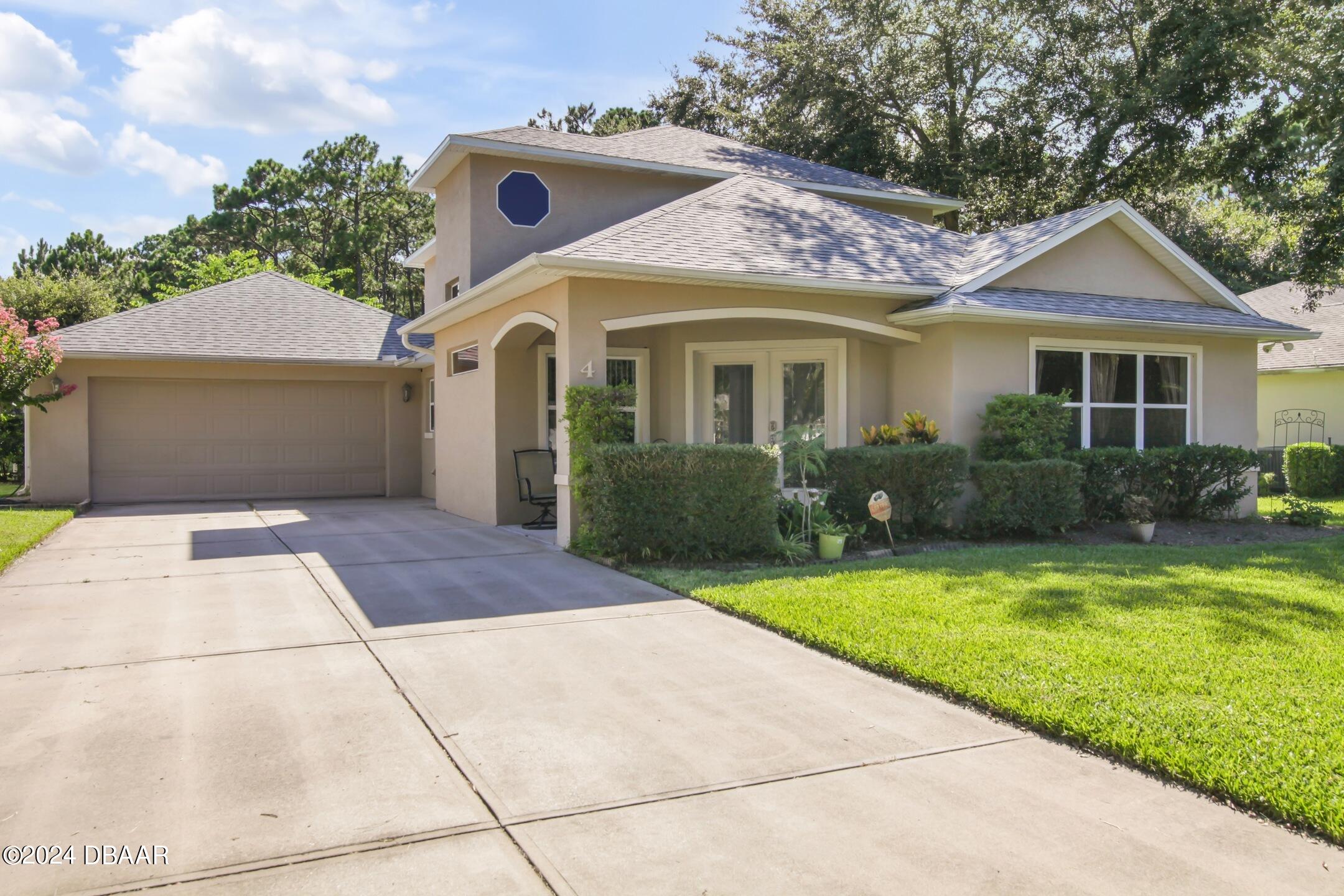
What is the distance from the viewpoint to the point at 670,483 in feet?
28.5

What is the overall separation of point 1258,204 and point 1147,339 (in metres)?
6.08

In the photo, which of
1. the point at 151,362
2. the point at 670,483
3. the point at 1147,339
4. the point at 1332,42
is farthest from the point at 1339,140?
the point at 151,362

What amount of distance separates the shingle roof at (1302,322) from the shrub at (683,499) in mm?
13613

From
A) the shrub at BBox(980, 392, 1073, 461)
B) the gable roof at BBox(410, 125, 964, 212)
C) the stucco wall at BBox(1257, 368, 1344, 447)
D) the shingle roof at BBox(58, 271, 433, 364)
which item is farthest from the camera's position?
the stucco wall at BBox(1257, 368, 1344, 447)

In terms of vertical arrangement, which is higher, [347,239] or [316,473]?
[347,239]

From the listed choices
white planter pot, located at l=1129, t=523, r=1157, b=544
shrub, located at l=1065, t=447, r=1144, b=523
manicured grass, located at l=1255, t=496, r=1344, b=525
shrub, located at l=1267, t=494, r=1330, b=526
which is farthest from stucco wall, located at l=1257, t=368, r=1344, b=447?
white planter pot, located at l=1129, t=523, r=1157, b=544

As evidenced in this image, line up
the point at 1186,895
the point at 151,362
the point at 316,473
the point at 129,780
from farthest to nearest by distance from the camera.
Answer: the point at 316,473 < the point at 151,362 < the point at 129,780 < the point at 1186,895

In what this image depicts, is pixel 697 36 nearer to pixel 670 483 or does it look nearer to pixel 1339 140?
pixel 1339 140

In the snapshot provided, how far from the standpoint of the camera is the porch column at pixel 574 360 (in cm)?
948

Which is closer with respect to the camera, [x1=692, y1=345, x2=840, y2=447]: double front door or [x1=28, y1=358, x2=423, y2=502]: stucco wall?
[x1=692, y1=345, x2=840, y2=447]: double front door

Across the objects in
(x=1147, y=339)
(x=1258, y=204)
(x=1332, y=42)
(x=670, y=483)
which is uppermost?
(x=1332, y=42)

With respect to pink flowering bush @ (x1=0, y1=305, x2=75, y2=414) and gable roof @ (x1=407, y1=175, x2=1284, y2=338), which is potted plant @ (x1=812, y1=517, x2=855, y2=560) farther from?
pink flowering bush @ (x1=0, y1=305, x2=75, y2=414)

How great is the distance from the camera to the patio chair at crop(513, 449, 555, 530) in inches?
473

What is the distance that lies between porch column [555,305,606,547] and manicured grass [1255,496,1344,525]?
9.53m
